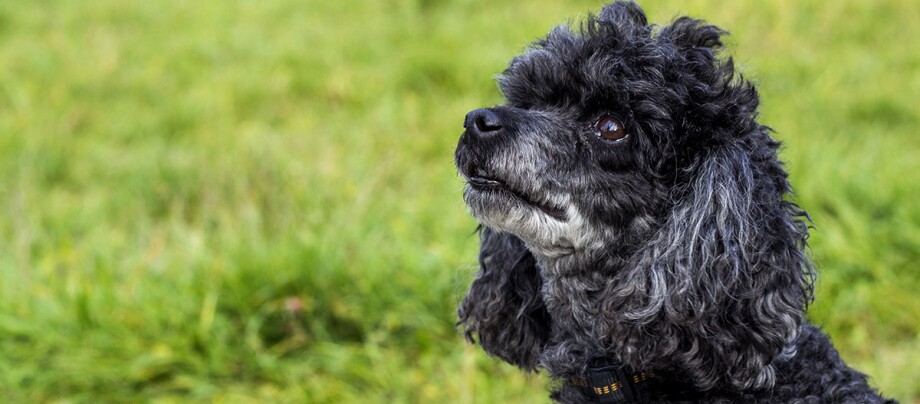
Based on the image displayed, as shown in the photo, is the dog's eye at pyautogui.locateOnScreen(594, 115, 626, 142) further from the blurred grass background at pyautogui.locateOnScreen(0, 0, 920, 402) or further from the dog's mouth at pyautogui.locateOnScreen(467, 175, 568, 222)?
the blurred grass background at pyautogui.locateOnScreen(0, 0, 920, 402)

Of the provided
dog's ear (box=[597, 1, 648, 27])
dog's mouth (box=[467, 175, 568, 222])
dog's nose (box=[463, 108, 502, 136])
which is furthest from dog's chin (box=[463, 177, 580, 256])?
dog's ear (box=[597, 1, 648, 27])

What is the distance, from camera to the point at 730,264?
82.6 inches

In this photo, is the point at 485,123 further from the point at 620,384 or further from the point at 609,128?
the point at 620,384

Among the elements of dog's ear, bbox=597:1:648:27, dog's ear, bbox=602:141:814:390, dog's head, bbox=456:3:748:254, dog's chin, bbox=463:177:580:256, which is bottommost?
dog's ear, bbox=602:141:814:390

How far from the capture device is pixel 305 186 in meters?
4.72

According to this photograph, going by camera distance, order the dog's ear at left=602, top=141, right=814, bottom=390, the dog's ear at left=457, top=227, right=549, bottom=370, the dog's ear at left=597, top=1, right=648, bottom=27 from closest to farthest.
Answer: the dog's ear at left=602, top=141, right=814, bottom=390 → the dog's ear at left=597, top=1, right=648, bottom=27 → the dog's ear at left=457, top=227, right=549, bottom=370

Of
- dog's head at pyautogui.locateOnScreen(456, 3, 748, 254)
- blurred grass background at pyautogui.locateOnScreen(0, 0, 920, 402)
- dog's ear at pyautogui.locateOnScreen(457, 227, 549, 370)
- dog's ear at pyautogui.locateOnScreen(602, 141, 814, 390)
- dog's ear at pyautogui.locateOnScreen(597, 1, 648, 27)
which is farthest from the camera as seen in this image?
blurred grass background at pyautogui.locateOnScreen(0, 0, 920, 402)

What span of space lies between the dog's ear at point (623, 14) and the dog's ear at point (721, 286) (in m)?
0.44

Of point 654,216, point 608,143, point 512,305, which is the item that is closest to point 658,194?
point 654,216

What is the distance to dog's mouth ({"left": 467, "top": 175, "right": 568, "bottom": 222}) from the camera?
2268mm

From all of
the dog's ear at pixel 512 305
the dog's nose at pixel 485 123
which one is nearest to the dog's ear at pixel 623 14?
the dog's nose at pixel 485 123

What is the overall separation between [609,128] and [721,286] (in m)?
0.47

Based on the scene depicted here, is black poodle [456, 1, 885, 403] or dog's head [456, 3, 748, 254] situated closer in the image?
black poodle [456, 1, 885, 403]

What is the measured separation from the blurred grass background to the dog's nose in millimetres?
841
